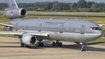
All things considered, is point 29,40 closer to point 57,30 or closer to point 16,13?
point 57,30

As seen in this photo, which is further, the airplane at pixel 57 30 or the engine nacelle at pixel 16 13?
the engine nacelle at pixel 16 13

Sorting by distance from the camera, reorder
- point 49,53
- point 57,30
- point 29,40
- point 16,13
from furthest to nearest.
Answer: point 16,13 → point 57,30 → point 29,40 → point 49,53

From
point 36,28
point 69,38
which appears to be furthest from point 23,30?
point 69,38

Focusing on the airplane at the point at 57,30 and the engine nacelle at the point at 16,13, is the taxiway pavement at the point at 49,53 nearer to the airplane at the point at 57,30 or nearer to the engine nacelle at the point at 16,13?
the airplane at the point at 57,30

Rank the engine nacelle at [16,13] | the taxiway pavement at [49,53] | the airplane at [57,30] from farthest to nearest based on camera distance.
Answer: the engine nacelle at [16,13] < the airplane at [57,30] < the taxiway pavement at [49,53]

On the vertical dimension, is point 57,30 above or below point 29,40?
above

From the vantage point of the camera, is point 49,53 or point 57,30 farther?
point 57,30

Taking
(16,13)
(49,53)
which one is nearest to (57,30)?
(49,53)

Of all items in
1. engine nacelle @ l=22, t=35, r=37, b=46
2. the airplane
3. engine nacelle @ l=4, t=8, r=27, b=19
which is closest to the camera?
the airplane

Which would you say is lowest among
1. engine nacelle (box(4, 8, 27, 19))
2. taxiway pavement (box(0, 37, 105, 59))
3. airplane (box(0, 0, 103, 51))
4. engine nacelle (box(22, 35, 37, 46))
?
taxiway pavement (box(0, 37, 105, 59))

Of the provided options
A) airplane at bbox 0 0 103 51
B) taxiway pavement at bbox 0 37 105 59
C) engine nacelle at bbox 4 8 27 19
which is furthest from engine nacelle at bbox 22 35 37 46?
engine nacelle at bbox 4 8 27 19

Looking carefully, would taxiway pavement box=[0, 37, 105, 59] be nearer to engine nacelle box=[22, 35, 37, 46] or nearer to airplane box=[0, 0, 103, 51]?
engine nacelle box=[22, 35, 37, 46]

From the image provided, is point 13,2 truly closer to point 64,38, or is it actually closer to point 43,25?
point 43,25

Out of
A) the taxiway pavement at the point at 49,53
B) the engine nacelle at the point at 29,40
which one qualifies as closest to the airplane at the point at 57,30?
the engine nacelle at the point at 29,40
